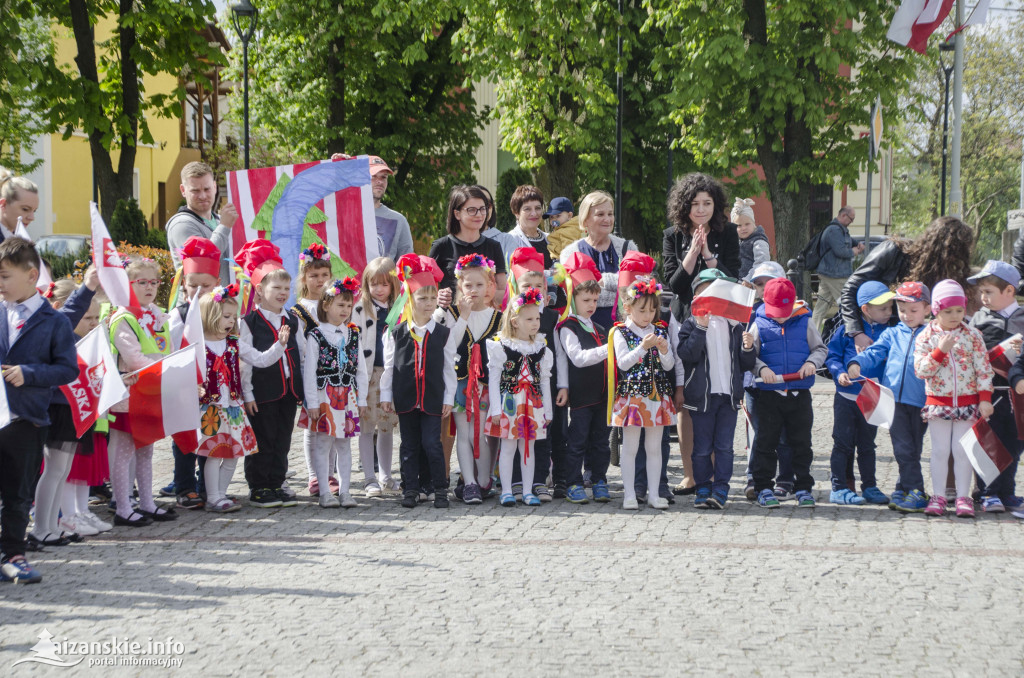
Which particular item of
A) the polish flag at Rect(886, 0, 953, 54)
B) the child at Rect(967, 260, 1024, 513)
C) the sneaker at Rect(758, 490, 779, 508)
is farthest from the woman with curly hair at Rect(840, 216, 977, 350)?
the polish flag at Rect(886, 0, 953, 54)

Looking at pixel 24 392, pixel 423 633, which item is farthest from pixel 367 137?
pixel 423 633

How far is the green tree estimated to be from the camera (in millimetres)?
17953

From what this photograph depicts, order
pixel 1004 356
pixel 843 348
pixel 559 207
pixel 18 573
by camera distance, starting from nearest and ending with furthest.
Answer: pixel 18 573 < pixel 1004 356 < pixel 843 348 < pixel 559 207

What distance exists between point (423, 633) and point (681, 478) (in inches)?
168

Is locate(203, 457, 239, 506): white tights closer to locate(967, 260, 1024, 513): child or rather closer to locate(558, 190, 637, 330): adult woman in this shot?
locate(558, 190, 637, 330): adult woman

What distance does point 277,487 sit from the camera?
7660 millimetres

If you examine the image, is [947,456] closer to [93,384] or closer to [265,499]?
[265,499]

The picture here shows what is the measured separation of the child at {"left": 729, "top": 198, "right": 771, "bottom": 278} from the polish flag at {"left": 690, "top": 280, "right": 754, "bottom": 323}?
1.85 metres

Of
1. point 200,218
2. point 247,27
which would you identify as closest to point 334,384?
point 200,218

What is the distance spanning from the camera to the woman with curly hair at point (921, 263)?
25.8 feet

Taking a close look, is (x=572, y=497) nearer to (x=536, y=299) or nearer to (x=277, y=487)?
(x=536, y=299)

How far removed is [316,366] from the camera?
7594 millimetres

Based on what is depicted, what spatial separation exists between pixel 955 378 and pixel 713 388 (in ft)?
5.05

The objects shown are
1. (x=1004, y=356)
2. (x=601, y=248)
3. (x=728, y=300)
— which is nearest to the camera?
(x=1004, y=356)
